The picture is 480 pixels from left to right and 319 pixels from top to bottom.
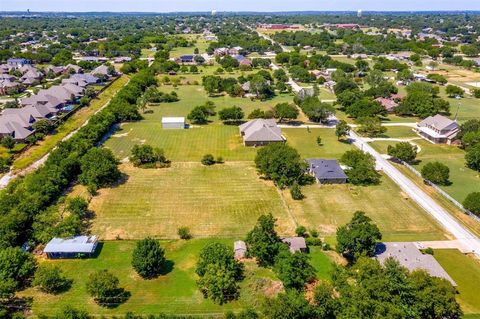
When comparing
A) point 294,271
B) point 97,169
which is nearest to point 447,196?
point 294,271

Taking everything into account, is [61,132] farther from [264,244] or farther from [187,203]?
[264,244]

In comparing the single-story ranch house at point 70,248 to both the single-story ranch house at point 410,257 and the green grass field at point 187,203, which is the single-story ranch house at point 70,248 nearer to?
the green grass field at point 187,203

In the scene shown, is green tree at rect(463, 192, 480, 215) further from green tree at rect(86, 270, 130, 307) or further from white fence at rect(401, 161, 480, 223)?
green tree at rect(86, 270, 130, 307)

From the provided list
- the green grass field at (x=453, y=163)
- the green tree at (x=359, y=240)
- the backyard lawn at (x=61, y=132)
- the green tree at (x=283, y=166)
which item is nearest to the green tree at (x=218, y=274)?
the green tree at (x=359, y=240)

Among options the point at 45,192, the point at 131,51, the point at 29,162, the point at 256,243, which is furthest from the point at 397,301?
the point at 131,51

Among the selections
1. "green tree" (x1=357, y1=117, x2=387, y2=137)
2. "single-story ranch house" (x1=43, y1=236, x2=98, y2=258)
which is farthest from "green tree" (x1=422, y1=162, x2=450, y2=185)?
"single-story ranch house" (x1=43, y1=236, x2=98, y2=258)

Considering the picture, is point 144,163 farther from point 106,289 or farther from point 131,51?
point 131,51

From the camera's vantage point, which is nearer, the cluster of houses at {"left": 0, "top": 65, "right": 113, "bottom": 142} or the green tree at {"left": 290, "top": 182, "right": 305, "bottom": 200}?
the green tree at {"left": 290, "top": 182, "right": 305, "bottom": 200}
